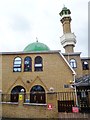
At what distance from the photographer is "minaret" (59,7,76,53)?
36.7 m

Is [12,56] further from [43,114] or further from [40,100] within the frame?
[43,114]

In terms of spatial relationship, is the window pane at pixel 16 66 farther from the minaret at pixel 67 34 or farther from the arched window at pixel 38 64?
the minaret at pixel 67 34

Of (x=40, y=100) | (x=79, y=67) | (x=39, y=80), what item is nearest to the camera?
(x=40, y=100)

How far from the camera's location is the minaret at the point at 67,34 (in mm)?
36672

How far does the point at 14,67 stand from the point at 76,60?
819 centimetres

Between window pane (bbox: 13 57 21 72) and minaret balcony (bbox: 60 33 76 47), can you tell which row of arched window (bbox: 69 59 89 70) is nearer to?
window pane (bbox: 13 57 21 72)

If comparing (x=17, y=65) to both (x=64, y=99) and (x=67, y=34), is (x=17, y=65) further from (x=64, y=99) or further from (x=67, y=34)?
(x=67, y=34)

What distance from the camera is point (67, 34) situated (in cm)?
3731

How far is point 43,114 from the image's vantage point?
687 inches

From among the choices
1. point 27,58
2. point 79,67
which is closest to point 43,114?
point 27,58

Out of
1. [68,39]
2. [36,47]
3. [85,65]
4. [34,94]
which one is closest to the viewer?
[34,94]

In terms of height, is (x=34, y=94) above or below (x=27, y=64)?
below

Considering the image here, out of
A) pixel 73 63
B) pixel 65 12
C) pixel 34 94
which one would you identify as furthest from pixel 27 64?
pixel 65 12

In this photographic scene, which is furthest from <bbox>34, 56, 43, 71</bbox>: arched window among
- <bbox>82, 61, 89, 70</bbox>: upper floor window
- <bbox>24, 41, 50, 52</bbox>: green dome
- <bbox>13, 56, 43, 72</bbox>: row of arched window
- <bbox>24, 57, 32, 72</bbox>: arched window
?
<bbox>82, 61, 89, 70</bbox>: upper floor window
